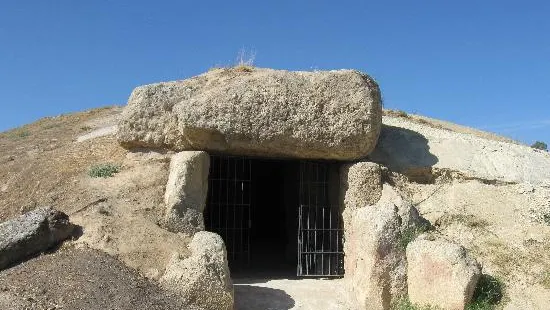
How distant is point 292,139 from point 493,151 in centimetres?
426

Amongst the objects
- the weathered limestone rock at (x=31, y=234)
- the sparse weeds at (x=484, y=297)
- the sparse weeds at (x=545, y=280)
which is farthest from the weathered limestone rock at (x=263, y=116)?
the sparse weeds at (x=545, y=280)

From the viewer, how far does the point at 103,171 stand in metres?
10.1

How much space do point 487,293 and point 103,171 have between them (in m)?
6.30

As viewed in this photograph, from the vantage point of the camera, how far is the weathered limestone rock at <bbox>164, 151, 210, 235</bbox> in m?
9.19

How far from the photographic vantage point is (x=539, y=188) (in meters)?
10.6

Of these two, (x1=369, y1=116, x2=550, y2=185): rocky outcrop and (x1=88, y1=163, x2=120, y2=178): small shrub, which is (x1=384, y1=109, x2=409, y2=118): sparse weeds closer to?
(x1=369, y1=116, x2=550, y2=185): rocky outcrop

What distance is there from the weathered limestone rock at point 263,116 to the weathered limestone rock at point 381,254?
1665 millimetres

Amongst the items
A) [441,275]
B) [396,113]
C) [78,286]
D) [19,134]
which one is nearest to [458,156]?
[396,113]

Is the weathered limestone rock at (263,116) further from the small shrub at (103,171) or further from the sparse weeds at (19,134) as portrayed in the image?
the sparse weeds at (19,134)

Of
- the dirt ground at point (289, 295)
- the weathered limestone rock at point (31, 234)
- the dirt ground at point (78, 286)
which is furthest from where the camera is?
the dirt ground at point (289, 295)

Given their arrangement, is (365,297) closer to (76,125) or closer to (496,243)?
(496,243)

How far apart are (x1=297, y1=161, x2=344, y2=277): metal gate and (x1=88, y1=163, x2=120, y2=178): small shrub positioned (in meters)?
3.25

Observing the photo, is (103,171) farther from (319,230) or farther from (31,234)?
(319,230)

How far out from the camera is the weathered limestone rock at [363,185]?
1013cm
